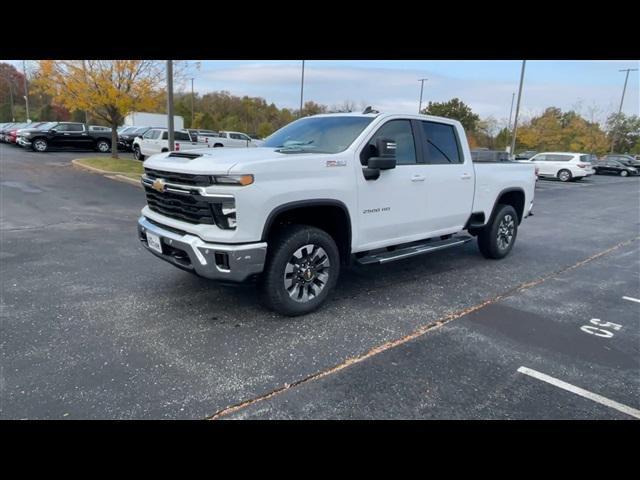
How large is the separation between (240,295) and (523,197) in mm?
5018

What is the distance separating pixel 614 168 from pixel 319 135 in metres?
40.9

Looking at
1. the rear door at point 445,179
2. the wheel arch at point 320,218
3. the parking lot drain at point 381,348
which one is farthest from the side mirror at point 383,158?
the parking lot drain at point 381,348

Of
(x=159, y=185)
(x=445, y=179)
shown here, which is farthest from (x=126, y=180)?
(x=445, y=179)

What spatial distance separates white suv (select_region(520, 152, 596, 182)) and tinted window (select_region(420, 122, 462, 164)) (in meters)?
23.2

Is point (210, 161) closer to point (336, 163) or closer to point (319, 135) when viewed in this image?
point (336, 163)

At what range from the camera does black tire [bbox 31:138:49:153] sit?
77.5 ft

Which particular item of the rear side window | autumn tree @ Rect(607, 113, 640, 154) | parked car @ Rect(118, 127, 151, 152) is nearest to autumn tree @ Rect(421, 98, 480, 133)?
autumn tree @ Rect(607, 113, 640, 154)

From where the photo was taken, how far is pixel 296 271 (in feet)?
13.0

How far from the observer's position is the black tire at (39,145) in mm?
23609

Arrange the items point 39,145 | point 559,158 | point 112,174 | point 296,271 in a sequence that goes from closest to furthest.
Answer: point 296,271, point 112,174, point 39,145, point 559,158

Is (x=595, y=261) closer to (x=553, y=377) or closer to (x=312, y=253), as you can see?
(x=553, y=377)

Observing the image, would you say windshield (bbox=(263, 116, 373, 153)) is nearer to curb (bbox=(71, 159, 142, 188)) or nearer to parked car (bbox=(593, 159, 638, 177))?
curb (bbox=(71, 159, 142, 188))

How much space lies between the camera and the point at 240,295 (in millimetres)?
4590
